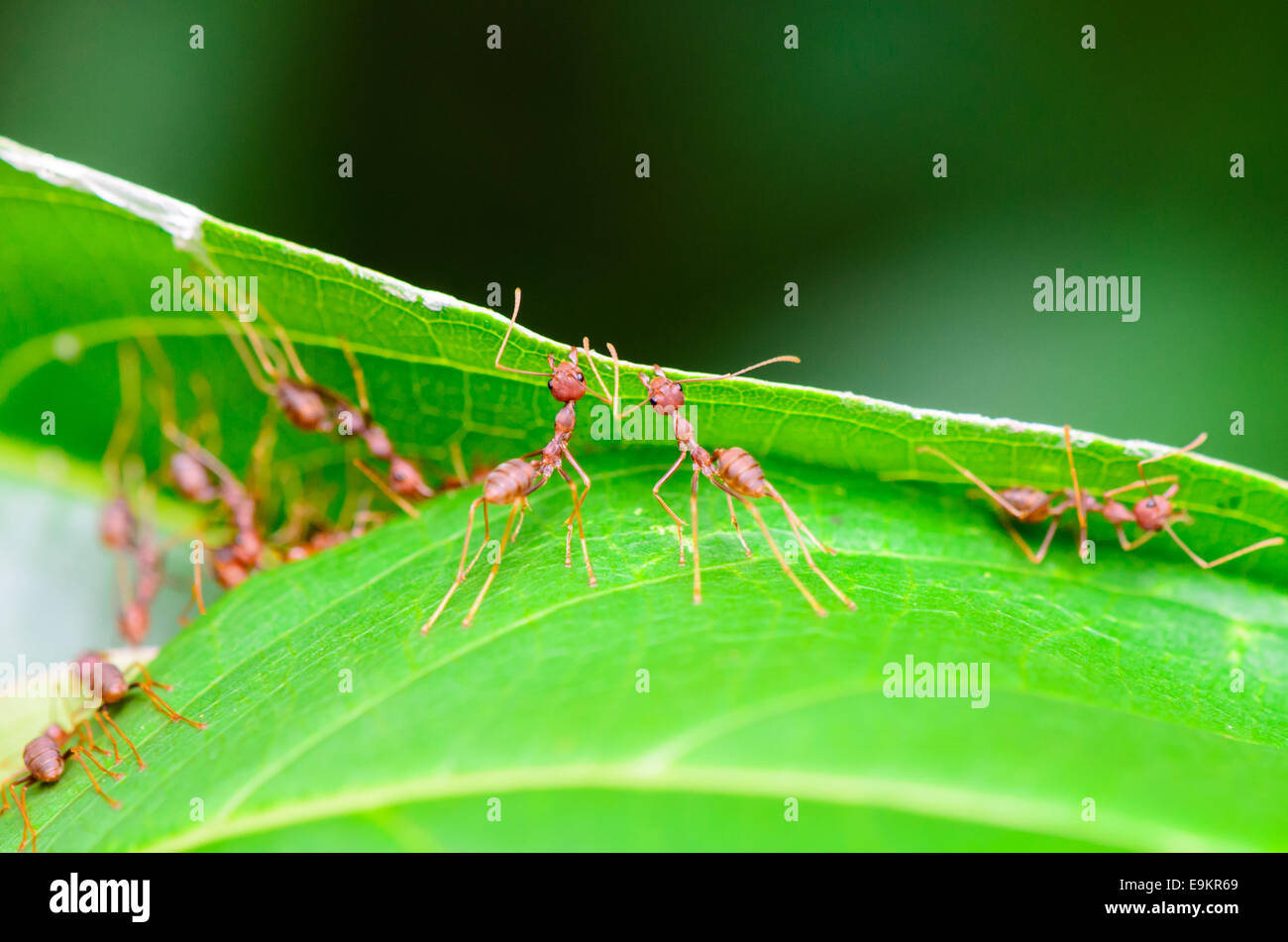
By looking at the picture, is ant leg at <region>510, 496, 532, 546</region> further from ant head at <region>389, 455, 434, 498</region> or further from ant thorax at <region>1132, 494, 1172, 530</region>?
ant thorax at <region>1132, 494, 1172, 530</region>

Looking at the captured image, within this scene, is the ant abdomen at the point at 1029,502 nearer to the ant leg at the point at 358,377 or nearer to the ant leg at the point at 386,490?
the ant leg at the point at 386,490

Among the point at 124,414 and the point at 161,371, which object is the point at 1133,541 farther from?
the point at 124,414

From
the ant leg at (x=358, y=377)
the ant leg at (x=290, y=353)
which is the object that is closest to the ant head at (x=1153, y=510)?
the ant leg at (x=358, y=377)

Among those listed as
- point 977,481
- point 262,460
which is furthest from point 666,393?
point 262,460

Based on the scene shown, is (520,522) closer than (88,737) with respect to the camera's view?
No

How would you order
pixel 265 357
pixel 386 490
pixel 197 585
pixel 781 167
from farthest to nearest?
pixel 781 167, pixel 197 585, pixel 386 490, pixel 265 357
